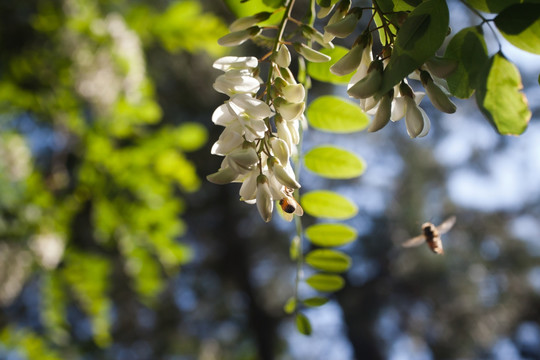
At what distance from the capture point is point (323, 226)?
1.92 feet

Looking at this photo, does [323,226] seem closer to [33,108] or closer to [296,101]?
[296,101]

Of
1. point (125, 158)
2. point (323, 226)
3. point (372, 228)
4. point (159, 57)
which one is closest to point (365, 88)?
point (323, 226)

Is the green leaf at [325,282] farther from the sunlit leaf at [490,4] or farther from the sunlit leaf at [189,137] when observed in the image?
the sunlit leaf at [189,137]

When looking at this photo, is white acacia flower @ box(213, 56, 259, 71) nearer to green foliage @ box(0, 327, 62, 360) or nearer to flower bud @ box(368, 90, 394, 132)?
flower bud @ box(368, 90, 394, 132)

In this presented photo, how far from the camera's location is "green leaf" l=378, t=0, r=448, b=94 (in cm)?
27

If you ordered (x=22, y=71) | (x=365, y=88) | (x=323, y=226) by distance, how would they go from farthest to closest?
(x=22, y=71)
(x=323, y=226)
(x=365, y=88)

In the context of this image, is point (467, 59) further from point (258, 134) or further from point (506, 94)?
A: point (258, 134)

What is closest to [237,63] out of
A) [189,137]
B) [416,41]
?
[416,41]

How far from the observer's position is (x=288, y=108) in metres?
0.32

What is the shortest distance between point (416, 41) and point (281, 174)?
4.8 inches

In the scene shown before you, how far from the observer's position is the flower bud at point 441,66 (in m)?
0.29

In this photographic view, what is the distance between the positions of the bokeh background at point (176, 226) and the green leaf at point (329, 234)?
29 cm

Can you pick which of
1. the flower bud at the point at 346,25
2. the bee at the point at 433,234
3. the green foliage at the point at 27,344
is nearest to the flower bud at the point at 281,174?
the flower bud at the point at 346,25

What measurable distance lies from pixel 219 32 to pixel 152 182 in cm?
59
